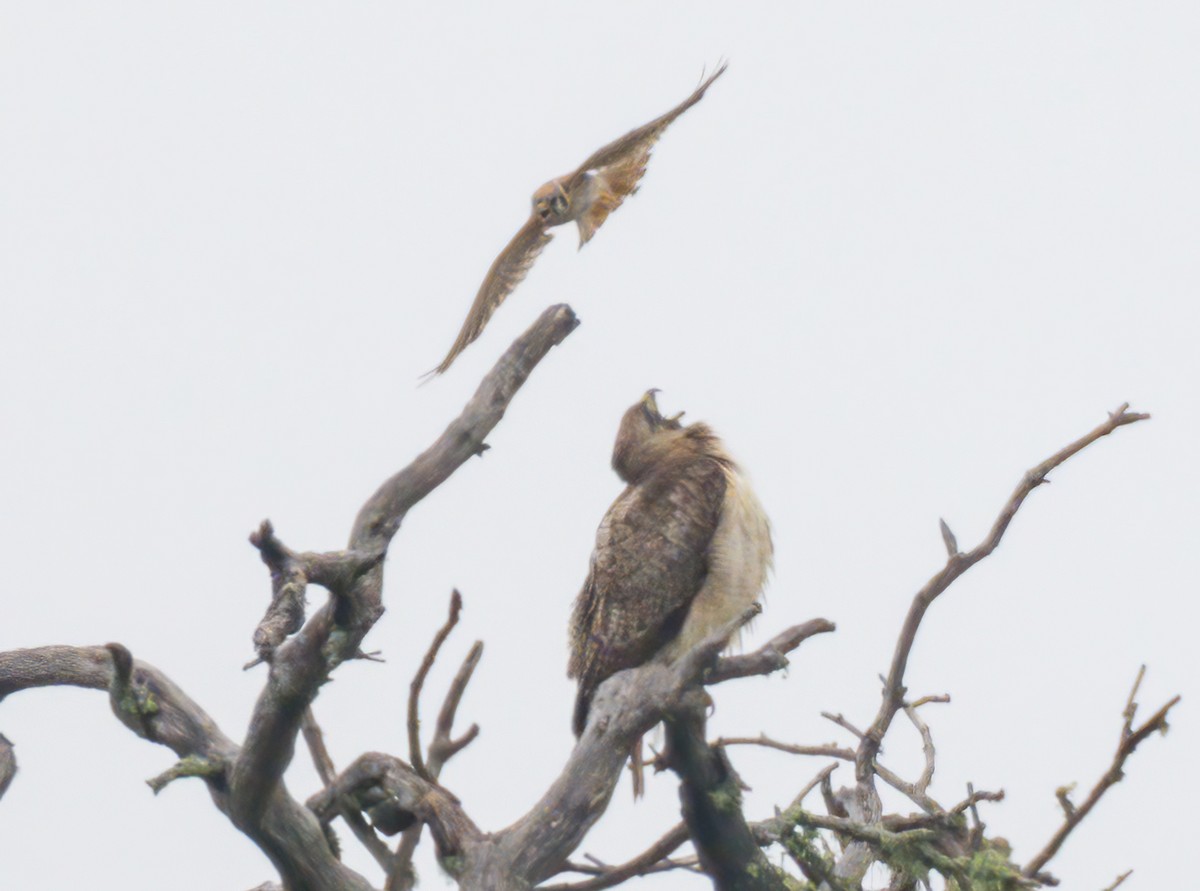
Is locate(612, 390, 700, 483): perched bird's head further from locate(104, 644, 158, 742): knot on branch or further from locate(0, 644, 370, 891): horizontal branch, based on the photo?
locate(104, 644, 158, 742): knot on branch

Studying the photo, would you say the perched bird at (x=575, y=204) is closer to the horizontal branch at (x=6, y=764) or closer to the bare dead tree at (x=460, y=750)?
the bare dead tree at (x=460, y=750)

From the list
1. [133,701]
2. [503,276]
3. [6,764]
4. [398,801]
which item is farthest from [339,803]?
[503,276]

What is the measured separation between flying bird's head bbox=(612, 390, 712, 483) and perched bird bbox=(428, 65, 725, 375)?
2.71 feet

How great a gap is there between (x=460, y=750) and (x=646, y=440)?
2.00m

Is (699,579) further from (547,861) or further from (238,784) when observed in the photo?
(238,784)

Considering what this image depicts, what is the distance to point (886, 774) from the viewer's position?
18.9ft

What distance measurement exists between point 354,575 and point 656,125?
2904 millimetres

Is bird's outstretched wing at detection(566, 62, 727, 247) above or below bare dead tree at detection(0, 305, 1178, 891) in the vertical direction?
above

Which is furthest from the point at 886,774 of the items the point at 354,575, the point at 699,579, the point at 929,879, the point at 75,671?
the point at 75,671

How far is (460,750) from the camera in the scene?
5.09 metres

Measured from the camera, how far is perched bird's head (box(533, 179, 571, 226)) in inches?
246

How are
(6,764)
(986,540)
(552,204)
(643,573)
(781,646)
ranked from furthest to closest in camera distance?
1. (552,204)
2. (643,573)
3. (6,764)
4. (986,540)
5. (781,646)

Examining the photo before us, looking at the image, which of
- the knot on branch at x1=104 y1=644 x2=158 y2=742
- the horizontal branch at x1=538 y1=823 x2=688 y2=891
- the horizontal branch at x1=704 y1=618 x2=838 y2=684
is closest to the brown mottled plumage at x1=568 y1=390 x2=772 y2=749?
the horizontal branch at x1=538 y1=823 x2=688 y2=891

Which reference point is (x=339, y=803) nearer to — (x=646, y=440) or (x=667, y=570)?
(x=667, y=570)
